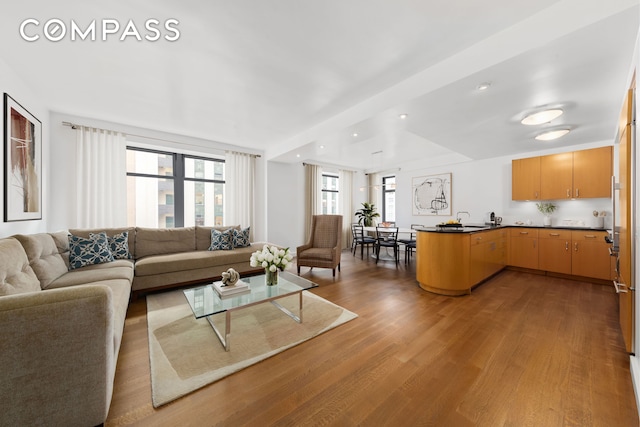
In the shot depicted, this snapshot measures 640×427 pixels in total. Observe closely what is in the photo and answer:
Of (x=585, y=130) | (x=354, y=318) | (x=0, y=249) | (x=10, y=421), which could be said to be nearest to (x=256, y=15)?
(x=0, y=249)

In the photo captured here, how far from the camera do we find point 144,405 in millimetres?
1417

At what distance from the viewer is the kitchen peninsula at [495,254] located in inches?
126

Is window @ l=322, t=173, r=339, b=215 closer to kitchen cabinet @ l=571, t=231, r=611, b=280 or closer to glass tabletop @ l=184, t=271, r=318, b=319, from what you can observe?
glass tabletop @ l=184, t=271, r=318, b=319

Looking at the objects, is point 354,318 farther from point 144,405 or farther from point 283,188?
point 283,188

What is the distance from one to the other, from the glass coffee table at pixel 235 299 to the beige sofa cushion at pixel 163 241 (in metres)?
1.71

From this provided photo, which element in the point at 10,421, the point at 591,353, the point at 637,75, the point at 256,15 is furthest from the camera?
the point at 591,353

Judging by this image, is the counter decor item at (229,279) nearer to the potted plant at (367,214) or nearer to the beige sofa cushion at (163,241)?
the beige sofa cushion at (163,241)

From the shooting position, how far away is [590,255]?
12.2 feet

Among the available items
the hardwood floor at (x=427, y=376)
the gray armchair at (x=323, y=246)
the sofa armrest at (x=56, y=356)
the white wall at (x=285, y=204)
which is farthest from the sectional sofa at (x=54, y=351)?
the white wall at (x=285, y=204)

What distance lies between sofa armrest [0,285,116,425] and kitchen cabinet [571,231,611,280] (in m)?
5.96

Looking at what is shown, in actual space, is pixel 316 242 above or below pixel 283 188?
below

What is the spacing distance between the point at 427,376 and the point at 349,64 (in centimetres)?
276

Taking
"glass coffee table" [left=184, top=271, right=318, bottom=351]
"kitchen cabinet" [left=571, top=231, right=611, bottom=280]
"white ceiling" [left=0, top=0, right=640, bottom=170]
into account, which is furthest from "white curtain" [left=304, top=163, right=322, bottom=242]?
"kitchen cabinet" [left=571, top=231, right=611, bottom=280]

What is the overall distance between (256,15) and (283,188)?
4.17 meters
